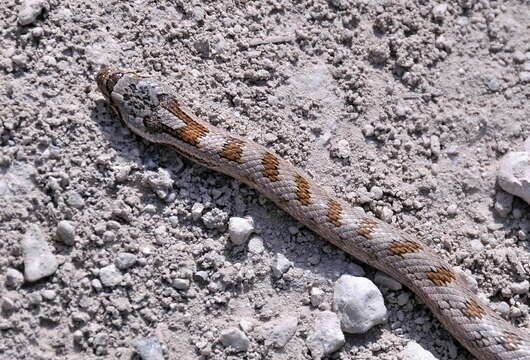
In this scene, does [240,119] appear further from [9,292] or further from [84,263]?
[9,292]

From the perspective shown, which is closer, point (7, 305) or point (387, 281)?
point (7, 305)

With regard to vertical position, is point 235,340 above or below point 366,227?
below

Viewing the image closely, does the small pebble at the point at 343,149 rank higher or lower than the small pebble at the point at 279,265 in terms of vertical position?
higher

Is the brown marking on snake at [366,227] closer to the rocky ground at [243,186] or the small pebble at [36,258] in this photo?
the rocky ground at [243,186]

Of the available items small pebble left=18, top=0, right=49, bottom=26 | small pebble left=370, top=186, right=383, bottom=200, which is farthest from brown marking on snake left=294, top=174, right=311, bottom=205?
small pebble left=18, top=0, right=49, bottom=26

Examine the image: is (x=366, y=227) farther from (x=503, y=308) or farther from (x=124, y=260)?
(x=124, y=260)

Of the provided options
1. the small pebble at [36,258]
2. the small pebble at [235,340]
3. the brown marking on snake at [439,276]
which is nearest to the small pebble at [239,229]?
the small pebble at [235,340]

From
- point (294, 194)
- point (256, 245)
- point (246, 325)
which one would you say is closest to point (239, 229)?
point (256, 245)
